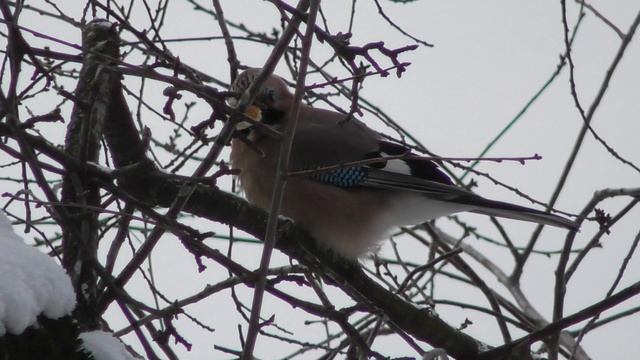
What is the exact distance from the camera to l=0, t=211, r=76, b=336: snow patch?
228cm

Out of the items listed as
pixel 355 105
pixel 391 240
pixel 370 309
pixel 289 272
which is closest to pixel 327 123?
pixel 391 240

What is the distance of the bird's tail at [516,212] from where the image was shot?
471 cm

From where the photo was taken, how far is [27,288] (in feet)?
7.73

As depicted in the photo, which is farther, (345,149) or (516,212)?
(345,149)

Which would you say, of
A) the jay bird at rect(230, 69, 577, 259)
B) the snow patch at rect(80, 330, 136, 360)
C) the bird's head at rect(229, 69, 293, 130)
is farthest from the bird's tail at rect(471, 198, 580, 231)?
the snow patch at rect(80, 330, 136, 360)

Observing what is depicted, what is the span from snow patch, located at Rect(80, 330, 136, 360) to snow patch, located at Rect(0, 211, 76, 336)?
0.13 m

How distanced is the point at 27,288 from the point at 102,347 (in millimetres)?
320

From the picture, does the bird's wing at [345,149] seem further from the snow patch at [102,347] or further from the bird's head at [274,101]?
the snow patch at [102,347]

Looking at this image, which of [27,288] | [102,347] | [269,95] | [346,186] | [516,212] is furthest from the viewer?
[269,95]

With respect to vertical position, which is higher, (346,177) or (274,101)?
(274,101)

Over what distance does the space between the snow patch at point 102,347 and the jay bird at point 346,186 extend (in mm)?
2254

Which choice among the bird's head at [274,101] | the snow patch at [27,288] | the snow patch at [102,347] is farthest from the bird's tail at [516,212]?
the snow patch at [27,288]

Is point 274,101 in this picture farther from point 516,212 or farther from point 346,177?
point 516,212

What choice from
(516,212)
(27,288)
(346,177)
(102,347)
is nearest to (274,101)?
(346,177)
